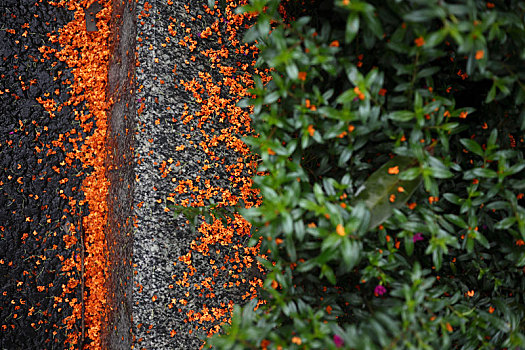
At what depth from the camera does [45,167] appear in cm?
243

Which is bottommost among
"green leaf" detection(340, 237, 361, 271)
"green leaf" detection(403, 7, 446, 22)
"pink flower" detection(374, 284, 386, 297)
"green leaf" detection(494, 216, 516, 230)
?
"pink flower" detection(374, 284, 386, 297)

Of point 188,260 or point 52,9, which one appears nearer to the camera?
point 188,260

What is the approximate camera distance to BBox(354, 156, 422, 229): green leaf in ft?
4.07

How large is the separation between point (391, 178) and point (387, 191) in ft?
0.15

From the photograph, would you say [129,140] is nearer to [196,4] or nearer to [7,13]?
[196,4]

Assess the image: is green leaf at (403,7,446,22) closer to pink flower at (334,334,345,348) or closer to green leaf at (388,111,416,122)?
green leaf at (388,111,416,122)

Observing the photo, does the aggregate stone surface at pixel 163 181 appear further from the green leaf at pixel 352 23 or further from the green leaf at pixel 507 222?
the green leaf at pixel 507 222

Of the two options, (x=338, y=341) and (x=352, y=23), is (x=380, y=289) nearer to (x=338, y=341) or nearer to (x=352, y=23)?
(x=338, y=341)

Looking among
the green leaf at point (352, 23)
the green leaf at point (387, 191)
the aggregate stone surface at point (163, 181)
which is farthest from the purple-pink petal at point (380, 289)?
the aggregate stone surface at point (163, 181)

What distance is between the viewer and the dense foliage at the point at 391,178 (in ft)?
3.68

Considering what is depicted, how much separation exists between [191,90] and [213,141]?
0.29 meters

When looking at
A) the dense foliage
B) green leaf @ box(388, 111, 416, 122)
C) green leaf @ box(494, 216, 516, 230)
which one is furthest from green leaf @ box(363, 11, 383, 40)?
green leaf @ box(494, 216, 516, 230)

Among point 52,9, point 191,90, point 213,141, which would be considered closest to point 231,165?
point 213,141

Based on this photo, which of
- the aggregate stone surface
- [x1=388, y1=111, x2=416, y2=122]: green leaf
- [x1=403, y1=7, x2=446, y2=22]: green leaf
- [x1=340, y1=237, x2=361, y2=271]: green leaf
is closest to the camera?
[x1=403, y1=7, x2=446, y2=22]: green leaf
